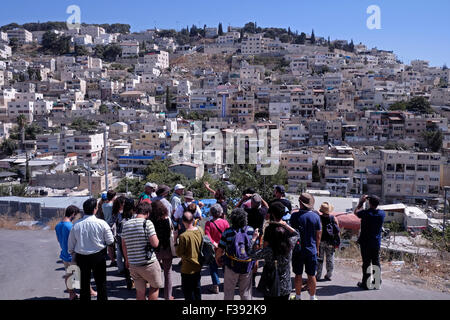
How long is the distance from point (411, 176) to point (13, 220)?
82.7 ft

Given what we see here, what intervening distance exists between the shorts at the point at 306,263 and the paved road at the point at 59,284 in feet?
1.38

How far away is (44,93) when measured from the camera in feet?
187

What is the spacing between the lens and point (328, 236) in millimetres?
4488

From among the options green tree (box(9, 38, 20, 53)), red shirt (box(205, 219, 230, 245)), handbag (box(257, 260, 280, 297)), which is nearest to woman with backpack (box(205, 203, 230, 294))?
red shirt (box(205, 219, 230, 245))

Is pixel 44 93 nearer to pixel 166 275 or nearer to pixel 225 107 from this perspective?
pixel 225 107

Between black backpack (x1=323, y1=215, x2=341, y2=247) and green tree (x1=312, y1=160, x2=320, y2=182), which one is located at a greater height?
black backpack (x1=323, y1=215, x2=341, y2=247)

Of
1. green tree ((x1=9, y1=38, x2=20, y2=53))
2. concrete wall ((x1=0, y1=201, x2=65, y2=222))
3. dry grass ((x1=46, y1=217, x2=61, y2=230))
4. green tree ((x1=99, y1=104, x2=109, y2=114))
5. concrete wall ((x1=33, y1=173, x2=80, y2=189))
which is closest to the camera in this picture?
dry grass ((x1=46, y1=217, x2=61, y2=230))

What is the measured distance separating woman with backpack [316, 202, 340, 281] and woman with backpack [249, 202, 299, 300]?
1.18 meters

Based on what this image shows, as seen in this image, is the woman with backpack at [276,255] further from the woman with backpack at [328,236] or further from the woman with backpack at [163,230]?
the woman with backpack at [328,236]

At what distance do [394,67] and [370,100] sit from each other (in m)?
30.7

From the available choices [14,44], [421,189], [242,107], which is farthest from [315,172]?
[14,44]

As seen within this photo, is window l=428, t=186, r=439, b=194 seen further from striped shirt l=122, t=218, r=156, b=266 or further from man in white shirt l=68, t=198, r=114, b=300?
man in white shirt l=68, t=198, r=114, b=300

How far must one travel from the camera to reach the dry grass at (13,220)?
7.16 metres

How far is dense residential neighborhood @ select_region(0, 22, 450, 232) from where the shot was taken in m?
26.9
